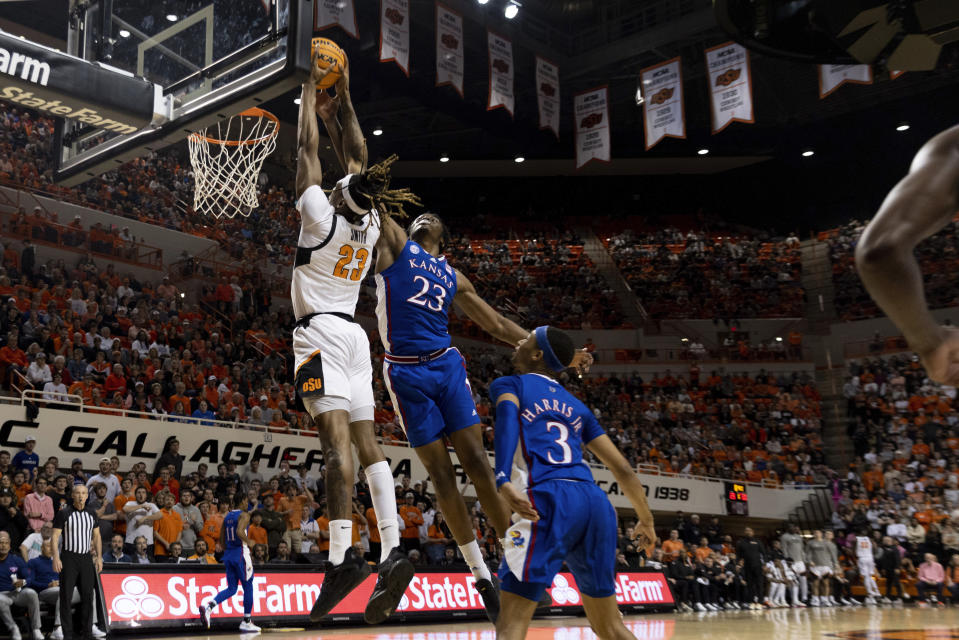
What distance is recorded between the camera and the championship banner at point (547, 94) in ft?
74.1

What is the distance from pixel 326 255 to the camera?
4.80 metres

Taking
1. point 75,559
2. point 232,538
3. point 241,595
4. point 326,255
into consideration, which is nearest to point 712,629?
point 241,595

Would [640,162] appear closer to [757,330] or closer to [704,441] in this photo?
[757,330]

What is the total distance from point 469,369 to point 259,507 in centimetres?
1206

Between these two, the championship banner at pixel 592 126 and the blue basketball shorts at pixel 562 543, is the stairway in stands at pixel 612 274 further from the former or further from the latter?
the blue basketball shorts at pixel 562 543

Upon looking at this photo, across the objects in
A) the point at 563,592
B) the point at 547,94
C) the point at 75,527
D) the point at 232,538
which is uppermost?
the point at 547,94

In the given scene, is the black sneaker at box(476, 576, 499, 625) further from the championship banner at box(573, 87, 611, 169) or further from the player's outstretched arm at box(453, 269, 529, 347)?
the championship banner at box(573, 87, 611, 169)

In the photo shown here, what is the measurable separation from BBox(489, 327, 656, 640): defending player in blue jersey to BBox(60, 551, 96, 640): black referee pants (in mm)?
6591

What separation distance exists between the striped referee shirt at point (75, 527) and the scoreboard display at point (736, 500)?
16.4 m

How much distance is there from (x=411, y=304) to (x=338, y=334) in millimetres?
519

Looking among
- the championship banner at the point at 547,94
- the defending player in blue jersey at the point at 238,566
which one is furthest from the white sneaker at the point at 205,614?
the championship banner at the point at 547,94

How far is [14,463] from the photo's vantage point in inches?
481

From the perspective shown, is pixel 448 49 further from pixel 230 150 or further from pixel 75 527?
pixel 75 527

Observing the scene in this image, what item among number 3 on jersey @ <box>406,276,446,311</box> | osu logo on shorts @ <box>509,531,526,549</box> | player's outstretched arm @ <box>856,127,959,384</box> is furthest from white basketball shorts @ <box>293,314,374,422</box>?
player's outstretched arm @ <box>856,127,959,384</box>
